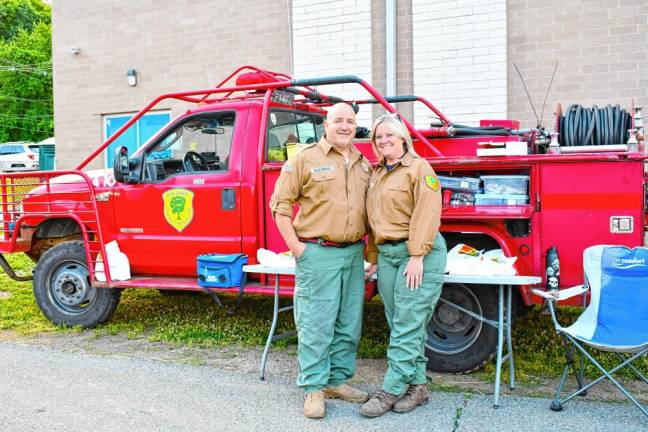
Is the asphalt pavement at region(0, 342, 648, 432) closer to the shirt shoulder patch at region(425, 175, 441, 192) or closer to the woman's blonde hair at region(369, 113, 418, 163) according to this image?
the shirt shoulder patch at region(425, 175, 441, 192)

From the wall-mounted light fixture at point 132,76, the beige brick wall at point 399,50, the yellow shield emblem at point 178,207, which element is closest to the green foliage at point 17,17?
the wall-mounted light fixture at point 132,76

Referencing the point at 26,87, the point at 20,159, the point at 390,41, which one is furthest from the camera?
the point at 26,87

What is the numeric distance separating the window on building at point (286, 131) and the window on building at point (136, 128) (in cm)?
716

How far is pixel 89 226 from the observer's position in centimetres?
601

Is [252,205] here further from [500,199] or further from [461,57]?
[461,57]

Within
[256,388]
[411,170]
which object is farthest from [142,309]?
[411,170]

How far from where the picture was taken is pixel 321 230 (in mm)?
4008

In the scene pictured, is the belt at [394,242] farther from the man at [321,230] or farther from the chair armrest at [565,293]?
the chair armrest at [565,293]

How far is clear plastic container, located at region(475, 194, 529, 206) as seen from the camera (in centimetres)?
453

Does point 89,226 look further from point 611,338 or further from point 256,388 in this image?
point 611,338

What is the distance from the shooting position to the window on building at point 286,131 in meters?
5.62

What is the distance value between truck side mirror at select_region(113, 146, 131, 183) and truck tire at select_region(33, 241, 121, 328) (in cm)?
86

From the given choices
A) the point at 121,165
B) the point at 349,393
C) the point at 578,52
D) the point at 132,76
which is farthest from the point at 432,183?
the point at 132,76

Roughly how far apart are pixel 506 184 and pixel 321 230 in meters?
1.42
